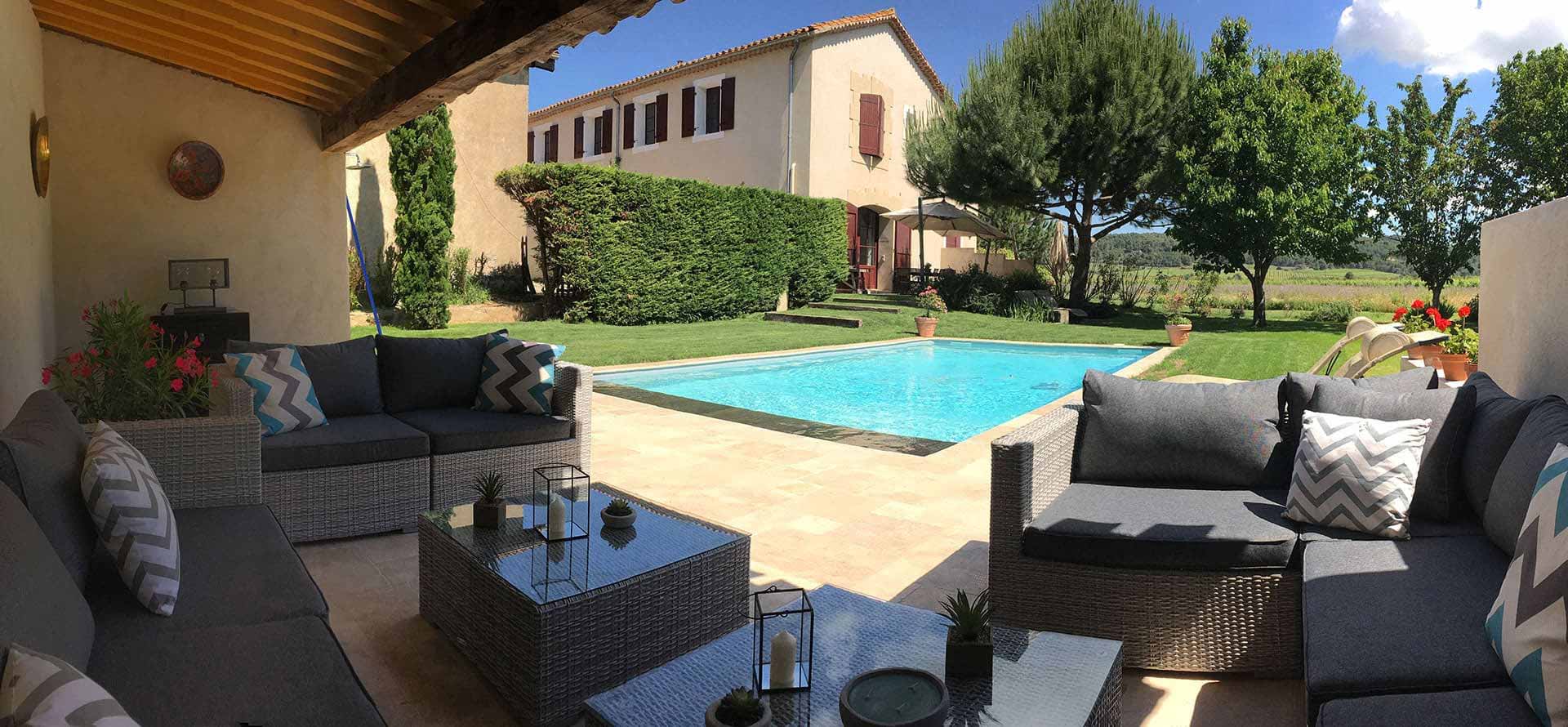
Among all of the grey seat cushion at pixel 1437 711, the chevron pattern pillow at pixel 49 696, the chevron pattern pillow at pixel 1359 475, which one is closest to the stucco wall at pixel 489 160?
the chevron pattern pillow at pixel 1359 475

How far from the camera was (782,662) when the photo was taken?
6.05ft

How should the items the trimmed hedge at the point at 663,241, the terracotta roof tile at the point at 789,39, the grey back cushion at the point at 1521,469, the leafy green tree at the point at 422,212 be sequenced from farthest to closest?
the terracotta roof tile at the point at 789,39
the trimmed hedge at the point at 663,241
the leafy green tree at the point at 422,212
the grey back cushion at the point at 1521,469

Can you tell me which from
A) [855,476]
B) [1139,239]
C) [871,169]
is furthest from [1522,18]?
[855,476]

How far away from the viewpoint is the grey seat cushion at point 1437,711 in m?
1.58

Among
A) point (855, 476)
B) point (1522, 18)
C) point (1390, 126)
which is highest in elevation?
point (1522, 18)

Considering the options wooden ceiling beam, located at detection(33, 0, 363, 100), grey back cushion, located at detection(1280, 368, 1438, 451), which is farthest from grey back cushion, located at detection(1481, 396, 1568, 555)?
wooden ceiling beam, located at detection(33, 0, 363, 100)

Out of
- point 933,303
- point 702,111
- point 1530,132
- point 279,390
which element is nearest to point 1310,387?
point 279,390

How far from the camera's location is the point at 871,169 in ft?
64.8

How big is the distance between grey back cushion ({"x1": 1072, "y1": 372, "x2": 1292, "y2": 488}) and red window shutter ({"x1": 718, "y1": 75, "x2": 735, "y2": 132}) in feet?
55.3

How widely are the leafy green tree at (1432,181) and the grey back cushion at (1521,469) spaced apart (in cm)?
2022

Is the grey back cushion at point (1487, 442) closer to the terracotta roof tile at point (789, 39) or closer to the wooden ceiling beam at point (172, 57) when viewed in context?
the wooden ceiling beam at point (172, 57)

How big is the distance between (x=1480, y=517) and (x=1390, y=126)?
78.0ft

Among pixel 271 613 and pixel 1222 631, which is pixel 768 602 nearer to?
pixel 271 613

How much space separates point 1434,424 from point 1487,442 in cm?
17
